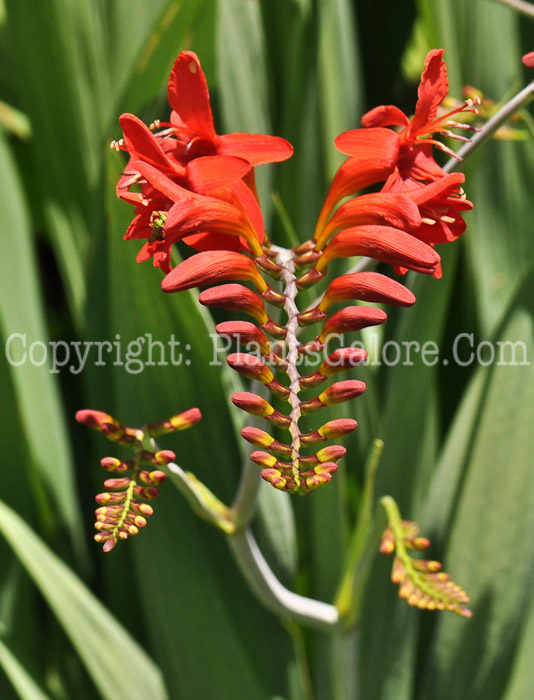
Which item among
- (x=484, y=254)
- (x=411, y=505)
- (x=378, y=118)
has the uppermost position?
(x=378, y=118)

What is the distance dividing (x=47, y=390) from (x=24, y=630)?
291 mm

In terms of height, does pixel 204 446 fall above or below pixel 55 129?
below

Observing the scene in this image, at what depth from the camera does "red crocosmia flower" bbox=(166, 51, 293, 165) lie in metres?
0.48

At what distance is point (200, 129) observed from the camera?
507 mm

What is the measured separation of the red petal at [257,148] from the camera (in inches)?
19.7

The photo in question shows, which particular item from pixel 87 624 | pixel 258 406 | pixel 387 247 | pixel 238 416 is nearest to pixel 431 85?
pixel 387 247

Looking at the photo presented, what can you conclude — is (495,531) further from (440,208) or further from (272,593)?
(440,208)

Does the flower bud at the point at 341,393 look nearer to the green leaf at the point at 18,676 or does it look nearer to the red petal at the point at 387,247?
the red petal at the point at 387,247

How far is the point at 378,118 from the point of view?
517 mm

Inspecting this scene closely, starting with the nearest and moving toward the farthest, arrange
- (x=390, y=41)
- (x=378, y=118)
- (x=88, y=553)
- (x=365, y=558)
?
(x=378, y=118) < (x=365, y=558) < (x=88, y=553) < (x=390, y=41)

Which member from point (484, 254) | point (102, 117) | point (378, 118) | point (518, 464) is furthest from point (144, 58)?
point (518, 464)

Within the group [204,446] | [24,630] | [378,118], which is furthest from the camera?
[24,630]

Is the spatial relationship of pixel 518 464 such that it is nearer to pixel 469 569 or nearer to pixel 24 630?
pixel 469 569

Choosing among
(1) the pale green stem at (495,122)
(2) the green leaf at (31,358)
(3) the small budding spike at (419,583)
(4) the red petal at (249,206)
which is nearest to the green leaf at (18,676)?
(2) the green leaf at (31,358)
